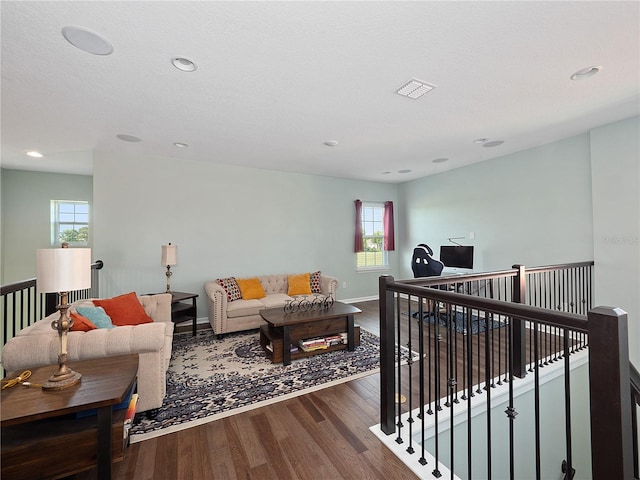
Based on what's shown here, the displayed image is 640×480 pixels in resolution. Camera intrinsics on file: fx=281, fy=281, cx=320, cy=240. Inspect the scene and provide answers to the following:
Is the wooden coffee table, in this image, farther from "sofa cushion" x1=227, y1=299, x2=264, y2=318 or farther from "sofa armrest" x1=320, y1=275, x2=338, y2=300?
"sofa armrest" x1=320, y1=275, x2=338, y2=300

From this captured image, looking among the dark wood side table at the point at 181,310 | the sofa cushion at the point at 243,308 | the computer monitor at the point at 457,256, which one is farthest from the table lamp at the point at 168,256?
the computer monitor at the point at 457,256

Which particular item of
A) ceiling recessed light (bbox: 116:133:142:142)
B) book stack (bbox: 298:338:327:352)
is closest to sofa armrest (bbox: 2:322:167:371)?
book stack (bbox: 298:338:327:352)

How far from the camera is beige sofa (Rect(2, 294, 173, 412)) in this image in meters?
1.83

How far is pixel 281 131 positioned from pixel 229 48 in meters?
1.50

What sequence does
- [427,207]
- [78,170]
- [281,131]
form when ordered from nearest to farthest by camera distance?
[281,131]
[78,170]
[427,207]

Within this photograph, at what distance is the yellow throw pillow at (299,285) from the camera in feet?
16.1

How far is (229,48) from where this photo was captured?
200cm

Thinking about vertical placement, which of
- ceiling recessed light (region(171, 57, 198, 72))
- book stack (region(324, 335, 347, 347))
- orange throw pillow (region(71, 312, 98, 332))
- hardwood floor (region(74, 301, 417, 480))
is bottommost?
hardwood floor (region(74, 301, 417, 480))

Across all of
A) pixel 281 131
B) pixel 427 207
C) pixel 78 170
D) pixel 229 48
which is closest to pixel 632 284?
pixel 427 207

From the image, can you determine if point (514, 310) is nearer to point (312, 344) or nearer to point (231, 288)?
point (312, 344)

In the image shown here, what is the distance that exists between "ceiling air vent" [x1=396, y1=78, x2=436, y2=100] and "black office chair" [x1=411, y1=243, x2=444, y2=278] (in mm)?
2733

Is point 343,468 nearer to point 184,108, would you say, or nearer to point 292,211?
point 184,108

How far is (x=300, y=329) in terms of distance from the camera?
3246 millimetres

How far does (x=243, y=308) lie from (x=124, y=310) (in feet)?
5.06
